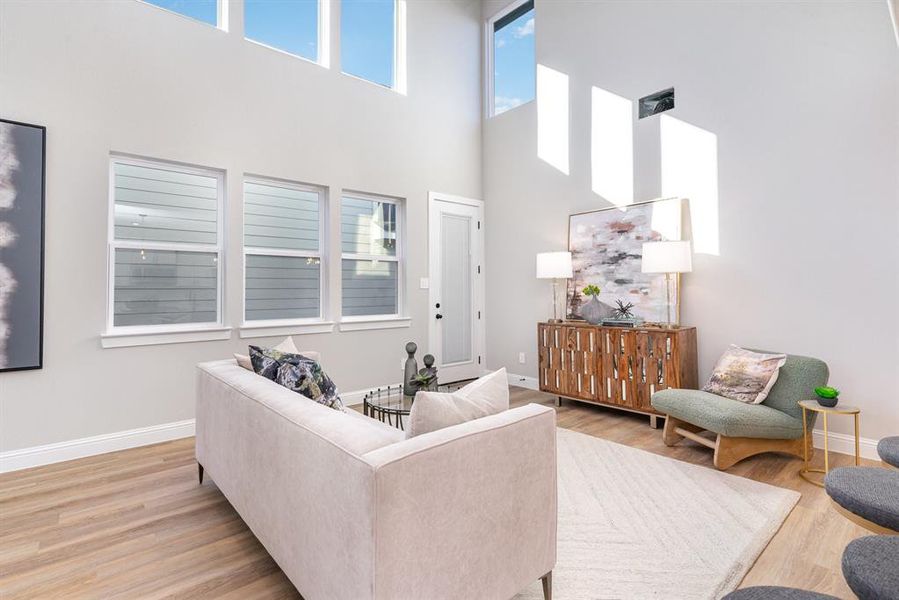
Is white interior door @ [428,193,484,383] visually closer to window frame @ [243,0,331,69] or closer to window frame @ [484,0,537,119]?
window frame @ [484,0,537,119]

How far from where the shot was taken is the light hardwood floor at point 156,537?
1.74 meters

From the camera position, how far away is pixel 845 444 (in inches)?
122

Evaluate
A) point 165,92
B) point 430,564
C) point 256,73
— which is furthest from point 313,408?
point 256,73

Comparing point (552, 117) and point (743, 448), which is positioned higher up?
point (552, 117)

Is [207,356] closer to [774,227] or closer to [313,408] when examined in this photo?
[313,408]

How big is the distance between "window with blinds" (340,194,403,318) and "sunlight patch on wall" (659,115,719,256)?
274 centimetres

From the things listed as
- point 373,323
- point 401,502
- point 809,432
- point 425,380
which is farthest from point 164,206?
point 809,432

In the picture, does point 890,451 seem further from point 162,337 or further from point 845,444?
point 162,337

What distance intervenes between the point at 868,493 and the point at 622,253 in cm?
293

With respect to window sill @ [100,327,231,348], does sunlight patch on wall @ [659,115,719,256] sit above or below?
above

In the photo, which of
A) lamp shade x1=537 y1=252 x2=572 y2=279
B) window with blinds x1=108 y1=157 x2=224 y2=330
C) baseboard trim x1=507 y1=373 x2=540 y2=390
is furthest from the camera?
baseboard trim x1=507 y1=373 x2=540 y2=390

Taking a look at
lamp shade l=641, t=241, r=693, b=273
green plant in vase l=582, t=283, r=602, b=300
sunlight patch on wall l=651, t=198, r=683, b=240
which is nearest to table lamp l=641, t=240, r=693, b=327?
lamp shade l=641, t=241, r=693, b=273

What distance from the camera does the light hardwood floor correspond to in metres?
1.74

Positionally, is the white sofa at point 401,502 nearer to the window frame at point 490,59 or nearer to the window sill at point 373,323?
the window sill at point 373,323
